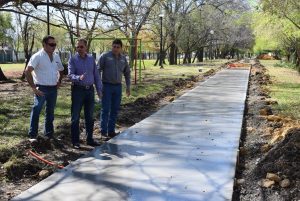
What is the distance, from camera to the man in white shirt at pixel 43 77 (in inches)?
299

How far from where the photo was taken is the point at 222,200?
16.6ft

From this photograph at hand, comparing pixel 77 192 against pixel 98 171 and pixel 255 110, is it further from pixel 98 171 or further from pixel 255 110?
pixel 255 110

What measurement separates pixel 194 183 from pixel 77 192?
136 cm

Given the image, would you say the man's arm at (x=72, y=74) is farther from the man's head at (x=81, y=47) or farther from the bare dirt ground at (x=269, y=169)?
the bare dirt ground at (x=269, y=169)

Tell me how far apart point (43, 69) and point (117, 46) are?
1.40 metres

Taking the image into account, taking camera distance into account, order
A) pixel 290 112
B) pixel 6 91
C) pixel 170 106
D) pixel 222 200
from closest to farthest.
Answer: pixel 222 200
pixel 290 112
pixel 170 106
pixel 6 91

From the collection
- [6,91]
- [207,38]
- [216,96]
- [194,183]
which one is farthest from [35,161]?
[207,38]

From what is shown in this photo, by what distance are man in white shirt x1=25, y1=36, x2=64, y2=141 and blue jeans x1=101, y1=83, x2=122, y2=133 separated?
99 centimetres

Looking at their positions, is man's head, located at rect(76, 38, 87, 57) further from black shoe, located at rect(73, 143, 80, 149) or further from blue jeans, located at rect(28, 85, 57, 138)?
black shoe, located at rect(73, 143, 80, 149)

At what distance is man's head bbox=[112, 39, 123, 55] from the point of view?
8.38 metres

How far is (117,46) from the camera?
839 centimetres

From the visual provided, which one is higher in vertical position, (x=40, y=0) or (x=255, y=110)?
(x=40, y=0)

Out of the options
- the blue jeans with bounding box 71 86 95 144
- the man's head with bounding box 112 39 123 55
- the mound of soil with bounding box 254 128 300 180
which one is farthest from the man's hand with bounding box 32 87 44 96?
the mound of soil with bounding box 254 128 300 180

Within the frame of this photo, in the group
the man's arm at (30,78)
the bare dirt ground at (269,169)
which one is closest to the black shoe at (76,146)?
the man's arm at (30,78)
